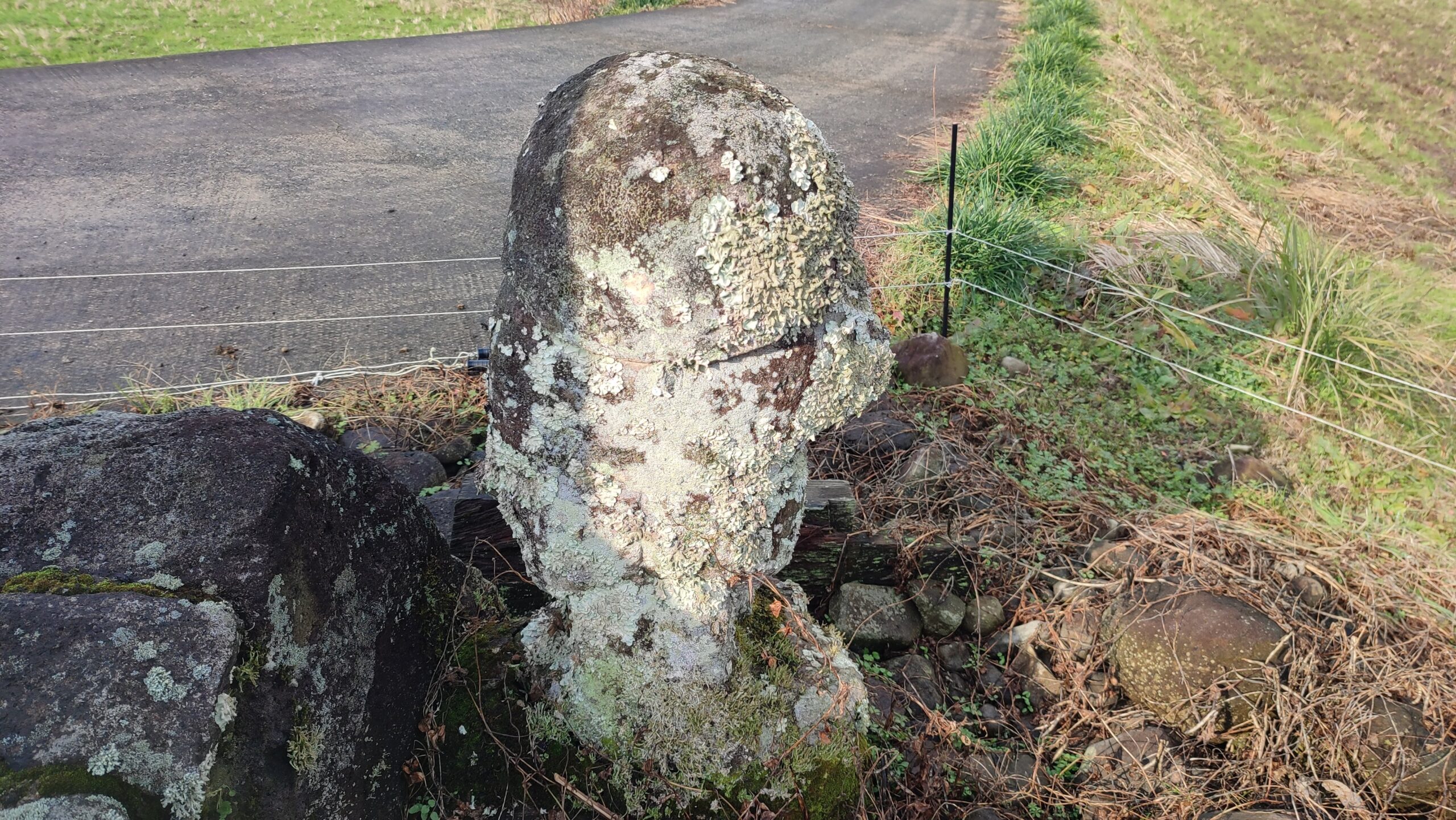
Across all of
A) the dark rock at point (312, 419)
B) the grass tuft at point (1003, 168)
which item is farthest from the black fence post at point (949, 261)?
the dark rock at point (312, 419)

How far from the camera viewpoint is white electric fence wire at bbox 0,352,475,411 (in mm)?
3670

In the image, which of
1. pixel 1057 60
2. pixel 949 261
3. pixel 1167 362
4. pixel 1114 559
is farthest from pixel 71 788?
pixel 1057 60

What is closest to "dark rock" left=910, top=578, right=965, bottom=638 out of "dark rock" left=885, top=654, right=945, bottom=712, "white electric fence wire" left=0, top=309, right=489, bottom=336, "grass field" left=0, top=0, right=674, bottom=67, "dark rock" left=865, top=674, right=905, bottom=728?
"dark rock" left=885, top=654, right=945, bottom=712

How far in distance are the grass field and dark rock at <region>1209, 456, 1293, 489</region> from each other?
9.72m

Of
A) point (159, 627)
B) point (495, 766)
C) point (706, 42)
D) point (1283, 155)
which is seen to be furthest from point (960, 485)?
point (706, 42)

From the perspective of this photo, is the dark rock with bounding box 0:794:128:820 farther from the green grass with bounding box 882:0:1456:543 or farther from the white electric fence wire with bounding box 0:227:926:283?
the white electric fence wire with bounding box 0:227:926:283

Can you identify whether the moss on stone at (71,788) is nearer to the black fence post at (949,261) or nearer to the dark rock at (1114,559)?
the dark rock at (1114,559)

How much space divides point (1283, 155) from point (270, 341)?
9.70 meters

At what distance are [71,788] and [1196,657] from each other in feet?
9.31

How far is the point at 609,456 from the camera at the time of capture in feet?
5.98

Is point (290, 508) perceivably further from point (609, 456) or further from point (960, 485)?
point (960, 485)

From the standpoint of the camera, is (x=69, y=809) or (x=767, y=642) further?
(x=767, y=642)

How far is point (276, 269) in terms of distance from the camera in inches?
194

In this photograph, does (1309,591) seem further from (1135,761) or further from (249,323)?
(249,323)
